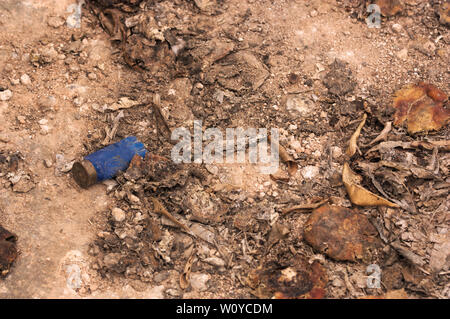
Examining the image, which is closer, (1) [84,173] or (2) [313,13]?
(1) [84,173]

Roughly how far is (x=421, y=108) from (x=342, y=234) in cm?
146

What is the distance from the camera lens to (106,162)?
369cm

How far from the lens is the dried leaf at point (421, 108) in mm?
3967

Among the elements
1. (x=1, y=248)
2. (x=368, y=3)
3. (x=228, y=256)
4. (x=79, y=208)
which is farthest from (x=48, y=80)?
(x=368, y=3)

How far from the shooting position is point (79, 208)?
11.9 ft

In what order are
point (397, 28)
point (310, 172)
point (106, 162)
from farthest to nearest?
point (397, 28) → point (310, 172) → point (106, 162)

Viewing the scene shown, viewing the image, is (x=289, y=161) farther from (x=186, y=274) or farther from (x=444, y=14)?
(x=444, y=14)

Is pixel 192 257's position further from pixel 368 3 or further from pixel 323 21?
pixel 368 3

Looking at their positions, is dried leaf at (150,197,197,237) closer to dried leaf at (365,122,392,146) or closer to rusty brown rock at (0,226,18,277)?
rusty brown rock at (0,226,18,277)

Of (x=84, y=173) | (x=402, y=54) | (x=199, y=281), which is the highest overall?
(x=402, y=54)

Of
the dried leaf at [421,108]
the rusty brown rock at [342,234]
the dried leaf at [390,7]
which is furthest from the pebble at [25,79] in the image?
the dried leaf at [390,7]

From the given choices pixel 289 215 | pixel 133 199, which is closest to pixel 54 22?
pixel 133 199

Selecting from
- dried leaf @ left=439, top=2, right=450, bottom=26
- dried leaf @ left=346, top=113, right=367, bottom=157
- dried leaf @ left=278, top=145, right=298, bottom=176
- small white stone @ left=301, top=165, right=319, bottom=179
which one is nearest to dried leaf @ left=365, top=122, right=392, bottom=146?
dried leaf @ left=346, top=113, right=367, bottom=157

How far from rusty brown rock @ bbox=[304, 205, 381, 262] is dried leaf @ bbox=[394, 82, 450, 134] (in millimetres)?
A: 1061
